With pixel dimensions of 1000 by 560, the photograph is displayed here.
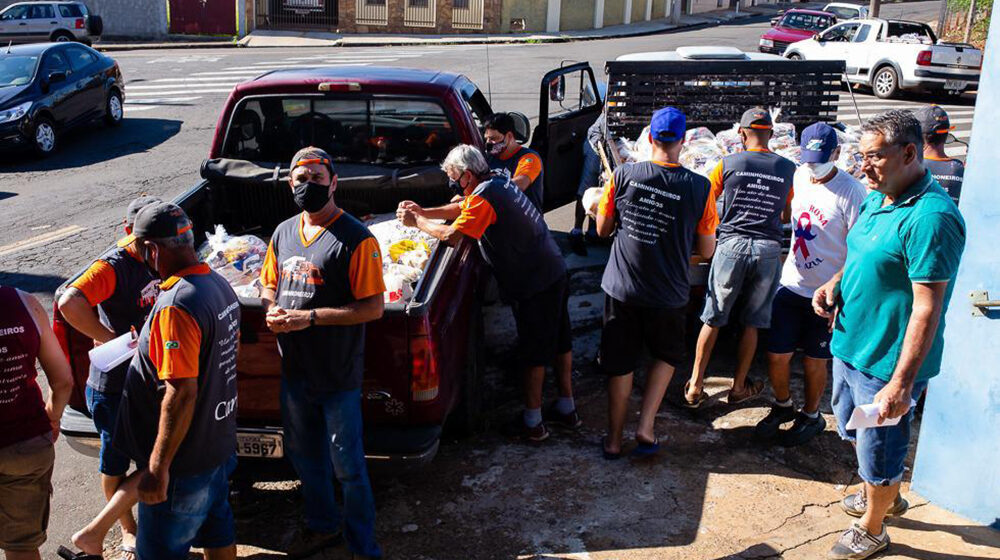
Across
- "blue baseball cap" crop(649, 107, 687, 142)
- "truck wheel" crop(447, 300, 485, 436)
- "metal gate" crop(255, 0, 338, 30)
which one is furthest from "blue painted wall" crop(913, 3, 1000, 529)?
"metal gate" crop(255, 0, 338, 30)

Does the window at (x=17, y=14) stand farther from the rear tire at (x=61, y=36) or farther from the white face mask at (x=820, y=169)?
the white face mask at (x=820, y=169)

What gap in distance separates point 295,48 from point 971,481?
28.6 meters

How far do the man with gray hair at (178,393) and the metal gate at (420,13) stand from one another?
3258cm

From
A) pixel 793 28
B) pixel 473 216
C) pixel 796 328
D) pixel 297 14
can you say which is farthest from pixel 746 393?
pixel 297 14

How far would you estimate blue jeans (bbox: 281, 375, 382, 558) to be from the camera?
425 cm

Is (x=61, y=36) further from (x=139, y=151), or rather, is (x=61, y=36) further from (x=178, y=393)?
(x=178, y=393)

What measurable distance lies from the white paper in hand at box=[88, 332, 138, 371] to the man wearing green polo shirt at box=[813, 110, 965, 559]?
3.16 meters

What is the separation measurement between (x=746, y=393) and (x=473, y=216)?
2.18m

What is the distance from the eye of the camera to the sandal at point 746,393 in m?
6.00

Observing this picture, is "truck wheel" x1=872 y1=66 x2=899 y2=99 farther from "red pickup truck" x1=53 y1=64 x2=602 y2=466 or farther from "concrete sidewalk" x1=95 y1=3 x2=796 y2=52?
"red pickup truck" x1=53 y1=64 x2=602 y2=466

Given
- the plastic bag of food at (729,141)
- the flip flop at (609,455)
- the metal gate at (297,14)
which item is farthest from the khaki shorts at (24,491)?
the metal gate at (297,14)

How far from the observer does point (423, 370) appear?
4.46 meters

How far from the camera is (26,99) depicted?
13586 mm

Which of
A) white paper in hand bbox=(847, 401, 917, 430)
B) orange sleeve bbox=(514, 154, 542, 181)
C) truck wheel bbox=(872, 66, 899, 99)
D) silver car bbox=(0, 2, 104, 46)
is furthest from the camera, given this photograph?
silver car bbox=(0, 2, 104, 46)
